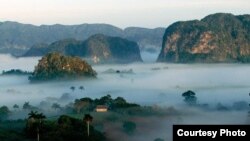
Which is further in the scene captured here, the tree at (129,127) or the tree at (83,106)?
the tree at (83,106)

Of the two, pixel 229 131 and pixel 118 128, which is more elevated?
pixel 229 131

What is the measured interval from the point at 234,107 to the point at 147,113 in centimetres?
5308

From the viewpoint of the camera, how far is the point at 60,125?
94.0m

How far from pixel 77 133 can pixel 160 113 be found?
58.1m

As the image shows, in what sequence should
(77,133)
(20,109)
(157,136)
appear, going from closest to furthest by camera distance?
(77,133)
(157,136)
(20,109)

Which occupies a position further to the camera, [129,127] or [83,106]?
[83,106]

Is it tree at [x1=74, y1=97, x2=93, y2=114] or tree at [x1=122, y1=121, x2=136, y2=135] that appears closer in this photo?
tree at [x1=122, y1=121, x2=136, y2=135]

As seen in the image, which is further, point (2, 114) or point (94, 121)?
point (2, 114)

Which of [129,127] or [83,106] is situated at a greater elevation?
[83,106]

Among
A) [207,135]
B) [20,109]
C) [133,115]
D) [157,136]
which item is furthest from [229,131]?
[20,109]

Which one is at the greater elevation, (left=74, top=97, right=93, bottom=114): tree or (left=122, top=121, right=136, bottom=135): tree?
(left=74, top=97, right=93, bottom=114): tree

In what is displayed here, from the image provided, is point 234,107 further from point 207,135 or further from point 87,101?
point 207,135

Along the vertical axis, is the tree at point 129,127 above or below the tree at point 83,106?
below

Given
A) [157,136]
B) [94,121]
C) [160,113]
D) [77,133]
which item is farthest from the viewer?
[160,113]
